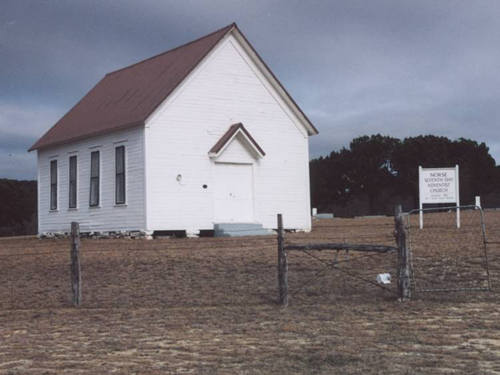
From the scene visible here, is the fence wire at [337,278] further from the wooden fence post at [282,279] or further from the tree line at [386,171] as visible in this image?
the tree line at [386,171]

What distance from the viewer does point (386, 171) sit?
7969 centimetres

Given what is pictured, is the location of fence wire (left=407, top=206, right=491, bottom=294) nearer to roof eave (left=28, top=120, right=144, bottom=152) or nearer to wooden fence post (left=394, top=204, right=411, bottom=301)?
wooden fence post (left=394, top=204, right=411, bottom=301)

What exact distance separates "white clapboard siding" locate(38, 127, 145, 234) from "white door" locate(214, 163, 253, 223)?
10.0 feet

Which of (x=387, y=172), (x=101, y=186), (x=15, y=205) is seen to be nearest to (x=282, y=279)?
(x=101, y=186)

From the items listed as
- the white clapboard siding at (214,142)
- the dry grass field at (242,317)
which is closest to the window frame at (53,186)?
the white clapboard siding at (214,142)

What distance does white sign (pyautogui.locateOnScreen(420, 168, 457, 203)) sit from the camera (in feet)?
92.2

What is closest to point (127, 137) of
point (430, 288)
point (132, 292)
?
point (132, 292)

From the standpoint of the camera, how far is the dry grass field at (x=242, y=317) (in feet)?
27.6

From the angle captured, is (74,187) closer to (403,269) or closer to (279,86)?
(279,86)

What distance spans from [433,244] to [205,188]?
33.3 ft

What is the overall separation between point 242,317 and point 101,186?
779 inches

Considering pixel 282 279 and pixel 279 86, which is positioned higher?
pixel 279 86

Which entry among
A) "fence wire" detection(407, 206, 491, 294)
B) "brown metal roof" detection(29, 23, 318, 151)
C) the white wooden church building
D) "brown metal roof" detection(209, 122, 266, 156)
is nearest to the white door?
the white wooden church building

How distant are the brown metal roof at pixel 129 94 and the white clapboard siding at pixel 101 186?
465 mm
